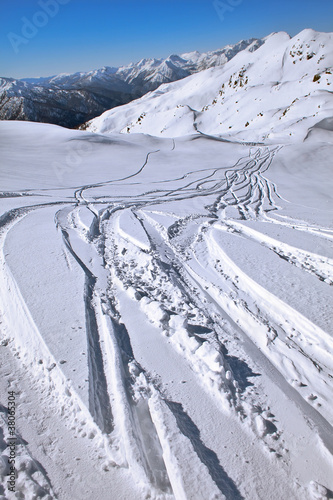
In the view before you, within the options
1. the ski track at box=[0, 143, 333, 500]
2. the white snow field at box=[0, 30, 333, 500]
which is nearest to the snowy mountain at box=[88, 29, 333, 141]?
the white snow field at box=[0, 30, 333, 500]

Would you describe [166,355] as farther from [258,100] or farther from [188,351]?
[258,100]

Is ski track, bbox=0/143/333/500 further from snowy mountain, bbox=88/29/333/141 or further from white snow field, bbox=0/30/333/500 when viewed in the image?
snowy mountain, bbox=88/29/333/141

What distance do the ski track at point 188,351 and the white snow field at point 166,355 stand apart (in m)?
0.01

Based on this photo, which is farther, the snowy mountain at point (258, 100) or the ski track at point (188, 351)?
the snowy mountain at point (258, 100)

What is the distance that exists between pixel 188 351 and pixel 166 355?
0.19m

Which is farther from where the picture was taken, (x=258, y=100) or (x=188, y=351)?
(x=258, y=100)

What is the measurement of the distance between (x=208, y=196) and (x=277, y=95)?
4026 cm

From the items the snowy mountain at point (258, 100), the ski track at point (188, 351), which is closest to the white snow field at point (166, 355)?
the ski track at point (188, 351)

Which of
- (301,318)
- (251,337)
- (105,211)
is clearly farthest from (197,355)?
(105,211)

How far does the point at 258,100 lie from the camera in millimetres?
41188

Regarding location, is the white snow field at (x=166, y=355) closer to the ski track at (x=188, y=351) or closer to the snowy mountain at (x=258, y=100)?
the ski track at (x=188, y=351)

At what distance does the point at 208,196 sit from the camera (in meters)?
9.00

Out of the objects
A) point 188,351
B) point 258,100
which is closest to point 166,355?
point 188,351

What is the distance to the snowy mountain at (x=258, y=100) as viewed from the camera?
1139 inches
